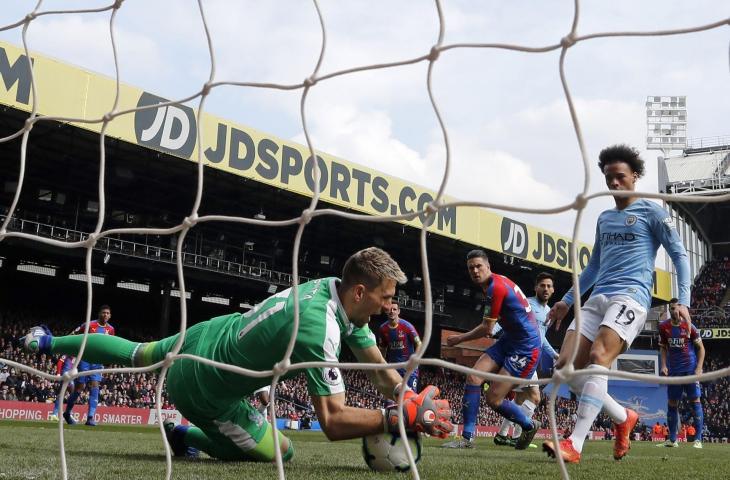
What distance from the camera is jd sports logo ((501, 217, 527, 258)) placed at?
22.2 m

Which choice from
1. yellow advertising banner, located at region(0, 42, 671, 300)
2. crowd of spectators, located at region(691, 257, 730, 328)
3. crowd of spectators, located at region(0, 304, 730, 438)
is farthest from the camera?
crowd of spectators, located at region(691, 257, 730, 328)

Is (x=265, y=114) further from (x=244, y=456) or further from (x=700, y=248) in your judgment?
(x=700, y=248)

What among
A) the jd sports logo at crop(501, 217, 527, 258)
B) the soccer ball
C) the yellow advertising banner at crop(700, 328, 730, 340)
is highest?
the jd sports logo at crop(501, 217, 527, 258)

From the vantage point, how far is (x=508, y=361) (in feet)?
19.5

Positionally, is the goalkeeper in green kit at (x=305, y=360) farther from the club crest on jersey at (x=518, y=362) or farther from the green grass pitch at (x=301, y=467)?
the club crest on jersey at (x=518, y=362)

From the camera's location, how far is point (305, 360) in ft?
10.1

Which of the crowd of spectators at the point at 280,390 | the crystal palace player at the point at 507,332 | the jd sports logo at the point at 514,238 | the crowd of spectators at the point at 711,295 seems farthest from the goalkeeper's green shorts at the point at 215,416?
the crowd of spectators at the point at 711,295

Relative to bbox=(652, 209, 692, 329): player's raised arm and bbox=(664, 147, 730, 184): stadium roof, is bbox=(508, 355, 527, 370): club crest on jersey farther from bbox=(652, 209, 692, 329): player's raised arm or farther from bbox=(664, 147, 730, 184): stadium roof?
bbox=(664, 147, 730, 184): stadium roof

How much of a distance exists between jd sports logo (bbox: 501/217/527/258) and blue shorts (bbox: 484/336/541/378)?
16.3 m

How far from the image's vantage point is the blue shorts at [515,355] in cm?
593

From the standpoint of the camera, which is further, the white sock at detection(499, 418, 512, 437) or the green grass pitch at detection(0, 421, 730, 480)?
the white sock at detection(499, 418, 512, 437)

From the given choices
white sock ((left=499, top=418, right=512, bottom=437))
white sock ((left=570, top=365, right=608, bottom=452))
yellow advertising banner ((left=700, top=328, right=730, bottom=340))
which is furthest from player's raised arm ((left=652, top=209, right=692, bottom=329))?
yellow advertising banner ((left=700, top=328, right=730, bottom=340))

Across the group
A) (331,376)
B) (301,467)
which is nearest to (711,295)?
(301,467)

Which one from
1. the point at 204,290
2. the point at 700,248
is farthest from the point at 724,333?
the point at 204,290
